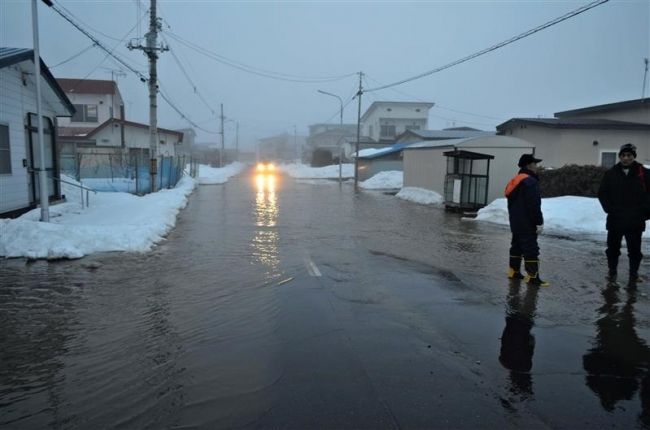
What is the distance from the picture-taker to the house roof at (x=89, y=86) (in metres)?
47.0

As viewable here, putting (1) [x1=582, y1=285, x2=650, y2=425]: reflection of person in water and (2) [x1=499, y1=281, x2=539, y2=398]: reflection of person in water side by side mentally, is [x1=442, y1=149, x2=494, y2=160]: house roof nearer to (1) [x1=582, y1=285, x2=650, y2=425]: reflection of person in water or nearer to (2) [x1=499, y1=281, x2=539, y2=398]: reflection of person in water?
(2) [x1=499, y1=281, x2=539, y2=398]: reflection of person in water

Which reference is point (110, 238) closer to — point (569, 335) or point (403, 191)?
point (569, 335)

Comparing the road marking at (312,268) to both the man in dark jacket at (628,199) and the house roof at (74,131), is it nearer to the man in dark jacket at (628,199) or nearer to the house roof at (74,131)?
the man in dark jacket at (628,199)

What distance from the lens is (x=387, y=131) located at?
2788 inches

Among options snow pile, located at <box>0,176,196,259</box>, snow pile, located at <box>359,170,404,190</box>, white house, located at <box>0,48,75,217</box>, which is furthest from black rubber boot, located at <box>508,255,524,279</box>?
snow pile, located at <box>359,170,404,190</box>

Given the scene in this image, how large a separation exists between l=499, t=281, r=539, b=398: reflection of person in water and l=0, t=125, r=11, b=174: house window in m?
11.7

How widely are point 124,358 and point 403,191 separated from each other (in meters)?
23.5

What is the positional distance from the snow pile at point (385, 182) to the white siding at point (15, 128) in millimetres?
24169

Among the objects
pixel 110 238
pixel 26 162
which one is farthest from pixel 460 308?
pixel 26 162

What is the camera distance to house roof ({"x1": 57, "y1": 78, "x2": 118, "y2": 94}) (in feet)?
154

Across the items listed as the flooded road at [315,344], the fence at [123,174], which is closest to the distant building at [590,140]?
the flooded road at [315,344]

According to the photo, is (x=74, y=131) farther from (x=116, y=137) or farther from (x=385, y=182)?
(x=385, y=182)

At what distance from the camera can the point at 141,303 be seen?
6.36 m

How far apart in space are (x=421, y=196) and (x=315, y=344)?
65.3 ft
